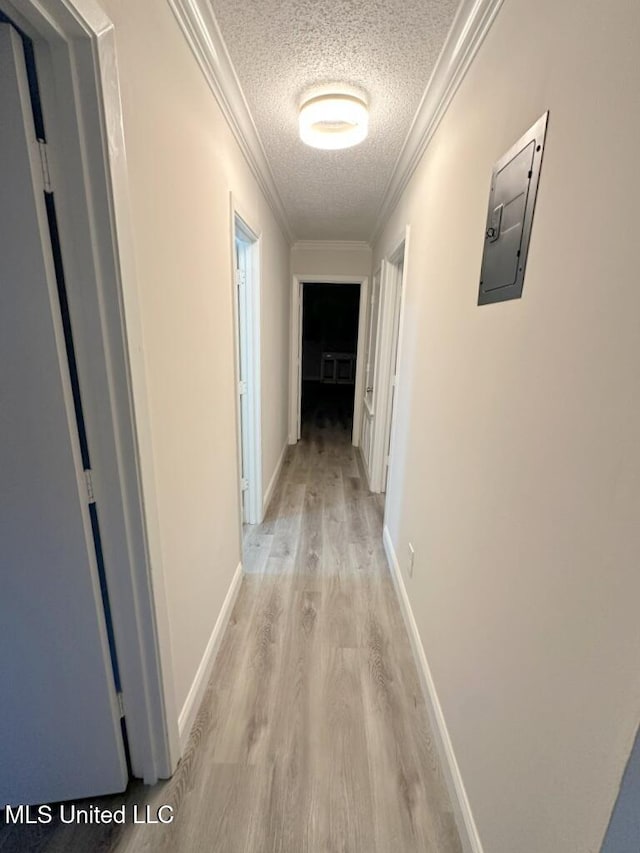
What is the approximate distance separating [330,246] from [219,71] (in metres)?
2.96

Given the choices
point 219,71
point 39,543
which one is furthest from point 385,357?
point 39,543

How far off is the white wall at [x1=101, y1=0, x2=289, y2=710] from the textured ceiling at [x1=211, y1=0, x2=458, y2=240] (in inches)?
7.6

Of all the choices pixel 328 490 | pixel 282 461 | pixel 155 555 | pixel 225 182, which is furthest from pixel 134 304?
pixel 282 461

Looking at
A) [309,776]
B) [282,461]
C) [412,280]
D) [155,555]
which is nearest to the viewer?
[155,555]

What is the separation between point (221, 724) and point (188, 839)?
1.10 feet

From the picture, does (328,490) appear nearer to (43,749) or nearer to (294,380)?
(294,380)

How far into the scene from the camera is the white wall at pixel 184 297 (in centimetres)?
93

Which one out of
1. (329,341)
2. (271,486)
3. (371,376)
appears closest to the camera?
(271,486)

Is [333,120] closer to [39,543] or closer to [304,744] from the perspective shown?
[39,543]

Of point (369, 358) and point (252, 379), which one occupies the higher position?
point (369, 358)

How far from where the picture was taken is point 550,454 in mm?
732

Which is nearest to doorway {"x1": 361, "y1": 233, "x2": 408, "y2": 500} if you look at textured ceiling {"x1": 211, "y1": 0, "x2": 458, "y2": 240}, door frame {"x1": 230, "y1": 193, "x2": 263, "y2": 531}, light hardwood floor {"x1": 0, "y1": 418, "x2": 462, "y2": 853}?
textured ceiling {"x1": 211, "y1": 0, "x2": 458, "y2": 240}

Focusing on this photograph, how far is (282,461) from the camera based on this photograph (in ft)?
13.3

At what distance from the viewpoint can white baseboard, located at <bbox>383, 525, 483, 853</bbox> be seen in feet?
3.36
